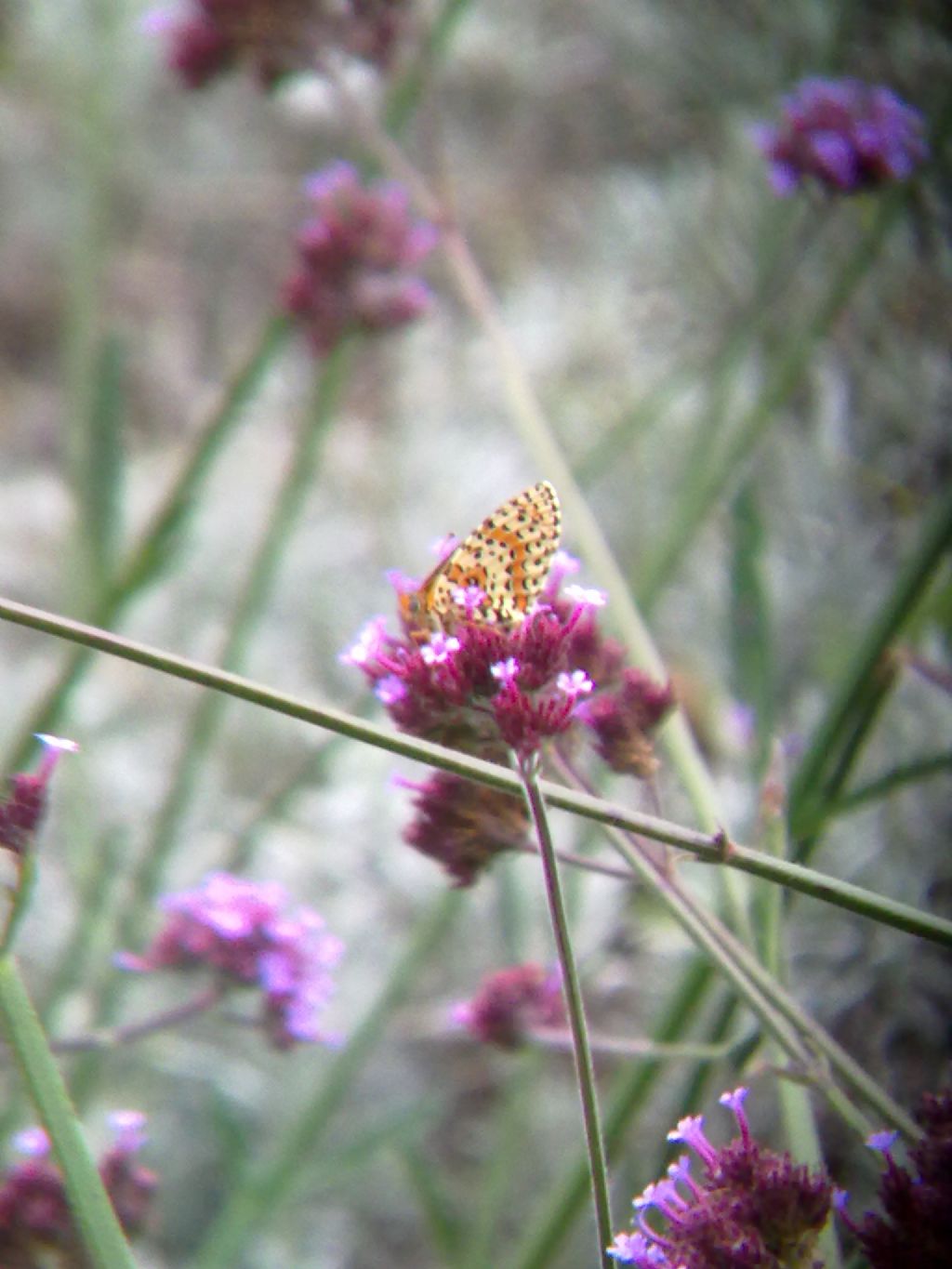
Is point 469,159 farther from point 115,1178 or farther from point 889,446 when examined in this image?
point 115,1178

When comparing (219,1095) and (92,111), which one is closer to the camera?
(219,1095)

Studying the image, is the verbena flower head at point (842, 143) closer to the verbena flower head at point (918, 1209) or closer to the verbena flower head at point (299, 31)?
the verbena flower head at point (299, 31)

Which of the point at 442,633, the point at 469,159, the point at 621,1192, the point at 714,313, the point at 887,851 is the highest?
the point at 469,159

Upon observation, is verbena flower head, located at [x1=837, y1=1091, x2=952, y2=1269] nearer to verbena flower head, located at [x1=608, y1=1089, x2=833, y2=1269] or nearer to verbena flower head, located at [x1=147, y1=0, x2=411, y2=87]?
verbena flower head, located at [x1=608, y1=1089, x2=833, y2=1269]

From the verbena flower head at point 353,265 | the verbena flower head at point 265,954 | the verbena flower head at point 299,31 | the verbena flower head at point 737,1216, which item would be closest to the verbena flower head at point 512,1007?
the verbena flower head at point 265,954

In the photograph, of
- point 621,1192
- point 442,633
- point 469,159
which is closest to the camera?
point 442,633

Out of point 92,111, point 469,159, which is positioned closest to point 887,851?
point 92,111

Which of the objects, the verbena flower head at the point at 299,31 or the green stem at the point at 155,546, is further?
the verbena flower head at the point at 299,31
